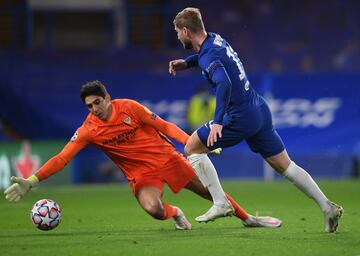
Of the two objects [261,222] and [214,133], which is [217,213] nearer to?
[214,133]

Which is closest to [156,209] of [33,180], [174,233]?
[174,233]

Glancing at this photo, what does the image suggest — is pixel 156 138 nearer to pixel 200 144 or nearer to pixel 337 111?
pixel 200 144

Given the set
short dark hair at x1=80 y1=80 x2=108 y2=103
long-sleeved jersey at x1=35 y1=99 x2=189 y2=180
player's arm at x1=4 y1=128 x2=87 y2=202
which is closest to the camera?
player's arm at x1=4 y1=128 x2=87 y2=202

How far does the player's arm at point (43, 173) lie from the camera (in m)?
8.26

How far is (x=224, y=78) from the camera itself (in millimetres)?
7730

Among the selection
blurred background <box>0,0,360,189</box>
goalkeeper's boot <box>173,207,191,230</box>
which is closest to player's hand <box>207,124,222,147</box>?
goalkeeper's boot <box>173,207,191,230</box>

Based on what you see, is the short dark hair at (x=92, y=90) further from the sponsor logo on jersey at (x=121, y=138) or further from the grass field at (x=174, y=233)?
the grass field at (x=174, y=233)

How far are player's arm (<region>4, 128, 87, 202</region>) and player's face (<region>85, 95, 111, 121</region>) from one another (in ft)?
0.93

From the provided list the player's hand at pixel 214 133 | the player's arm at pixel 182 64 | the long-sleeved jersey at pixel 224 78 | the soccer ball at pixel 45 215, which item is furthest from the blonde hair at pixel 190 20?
the soccer ball at pixel 45 215

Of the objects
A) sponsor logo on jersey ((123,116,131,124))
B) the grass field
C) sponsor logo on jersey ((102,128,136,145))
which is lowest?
the grass field

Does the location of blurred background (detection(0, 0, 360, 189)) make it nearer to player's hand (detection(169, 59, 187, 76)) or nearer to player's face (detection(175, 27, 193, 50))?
player's hand (detection(169, 59, 187, 76))

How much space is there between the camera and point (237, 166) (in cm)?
2084

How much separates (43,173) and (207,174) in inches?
61.4

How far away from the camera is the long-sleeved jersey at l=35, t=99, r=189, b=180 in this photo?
28.5ft
